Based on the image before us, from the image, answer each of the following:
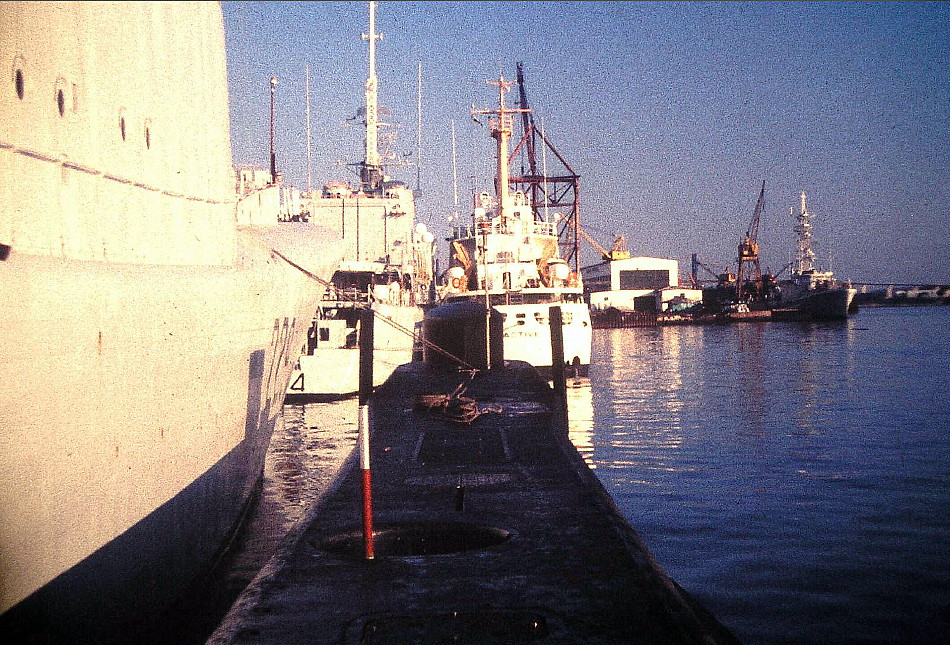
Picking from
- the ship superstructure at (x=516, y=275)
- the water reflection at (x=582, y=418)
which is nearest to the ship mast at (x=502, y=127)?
the ship superstructure at (x=516, y=275)

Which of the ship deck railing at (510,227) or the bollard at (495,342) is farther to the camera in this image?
the ship deck railing at (510,227)

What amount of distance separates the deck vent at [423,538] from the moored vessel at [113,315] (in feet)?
5.44

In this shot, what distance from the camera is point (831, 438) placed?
25.7 meters

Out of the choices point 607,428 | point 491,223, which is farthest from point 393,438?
point 491,223

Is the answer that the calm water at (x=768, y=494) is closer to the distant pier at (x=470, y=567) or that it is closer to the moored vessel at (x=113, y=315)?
the distant pier at (x=470, y=567)

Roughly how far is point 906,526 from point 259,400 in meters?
10.3

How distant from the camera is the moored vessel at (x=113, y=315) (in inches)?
228

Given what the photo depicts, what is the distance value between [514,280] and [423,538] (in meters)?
37.1

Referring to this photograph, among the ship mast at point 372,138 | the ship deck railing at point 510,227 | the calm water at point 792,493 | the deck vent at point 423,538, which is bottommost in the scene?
the calm water at point 792,493

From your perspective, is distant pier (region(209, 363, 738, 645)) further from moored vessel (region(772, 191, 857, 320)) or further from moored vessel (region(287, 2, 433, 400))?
moored vessel (region(772, 191, 857, 320))

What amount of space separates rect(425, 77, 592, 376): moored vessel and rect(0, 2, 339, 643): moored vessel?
17.8m

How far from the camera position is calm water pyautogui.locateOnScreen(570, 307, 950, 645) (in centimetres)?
1146

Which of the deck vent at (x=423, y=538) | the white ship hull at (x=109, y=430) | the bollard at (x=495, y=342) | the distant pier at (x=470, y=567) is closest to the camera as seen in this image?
the white ship hull at (x=109, y=430)

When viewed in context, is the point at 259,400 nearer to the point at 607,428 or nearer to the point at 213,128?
the point at 213,128
